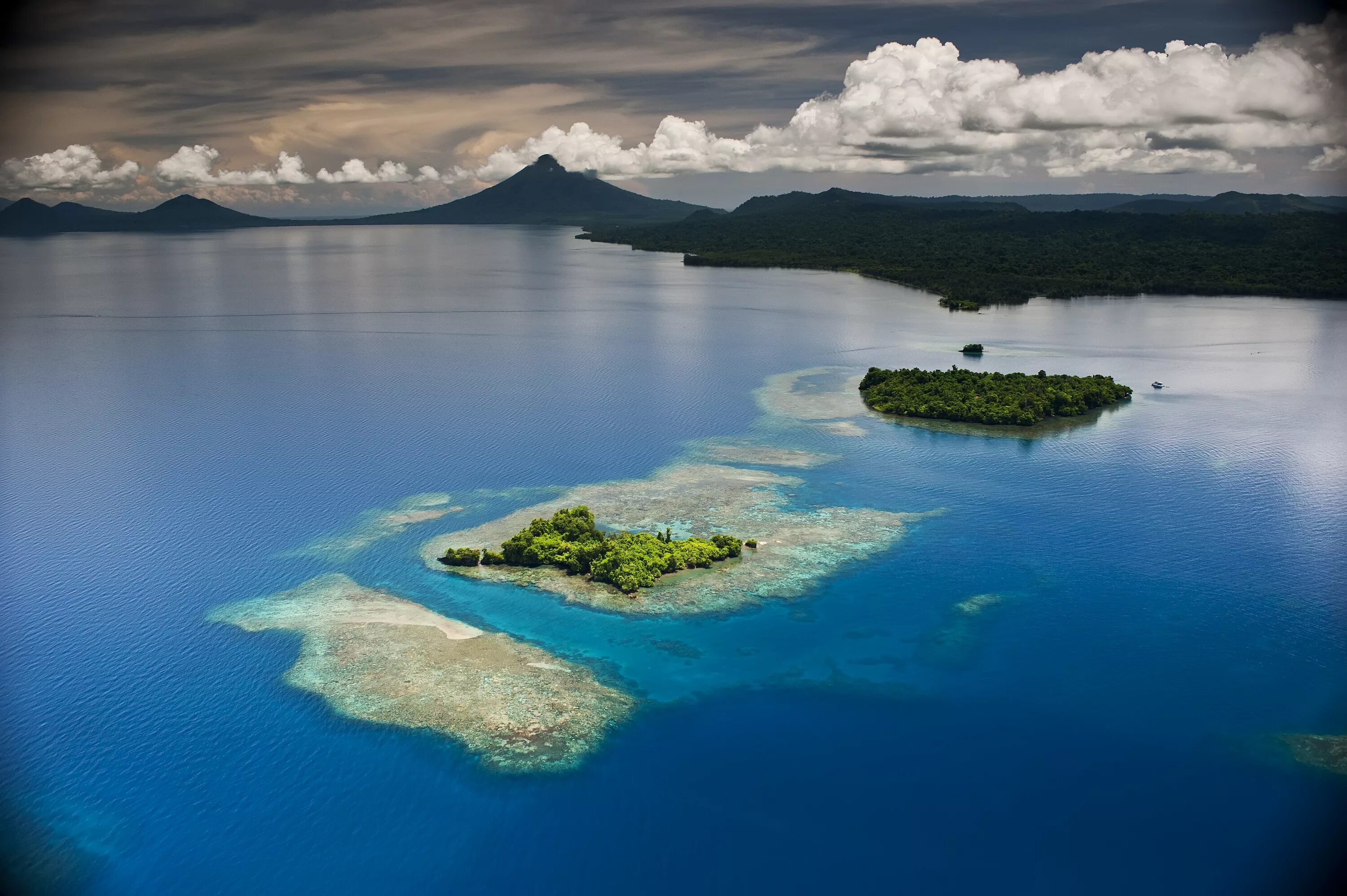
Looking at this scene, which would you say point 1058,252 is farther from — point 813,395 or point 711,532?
point 711,532

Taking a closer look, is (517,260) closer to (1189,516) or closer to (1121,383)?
(1121,383)

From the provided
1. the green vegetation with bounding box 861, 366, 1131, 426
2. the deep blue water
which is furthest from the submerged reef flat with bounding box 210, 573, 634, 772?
the green vegetation with bounding box 861, 366, 1131, 426

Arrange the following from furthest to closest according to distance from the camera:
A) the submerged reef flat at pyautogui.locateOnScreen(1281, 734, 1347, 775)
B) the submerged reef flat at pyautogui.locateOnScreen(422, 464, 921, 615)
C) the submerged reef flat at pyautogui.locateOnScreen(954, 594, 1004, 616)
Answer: the submerged reef flat at pyautogui.locateOnScreen(422, 464, 921, 615) → the submerged reef flat at pyautogui.locateOnScreen(954, 594, 1004, 616) → the submerged reef flat at pyautogui.locateOnScreen(1281, 734, 1347, 775)

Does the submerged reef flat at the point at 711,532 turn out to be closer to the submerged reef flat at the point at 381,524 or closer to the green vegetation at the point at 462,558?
the green vegetation at the point at 462,558

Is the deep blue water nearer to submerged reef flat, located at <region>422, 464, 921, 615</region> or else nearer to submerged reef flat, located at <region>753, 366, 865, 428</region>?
submerged reef flat, located at <region>422, 464, 921, 615</region>

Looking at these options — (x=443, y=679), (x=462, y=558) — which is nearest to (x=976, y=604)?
(x=443, y=679)

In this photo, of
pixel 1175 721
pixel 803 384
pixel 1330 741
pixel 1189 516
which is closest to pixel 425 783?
pixel 1175 721
